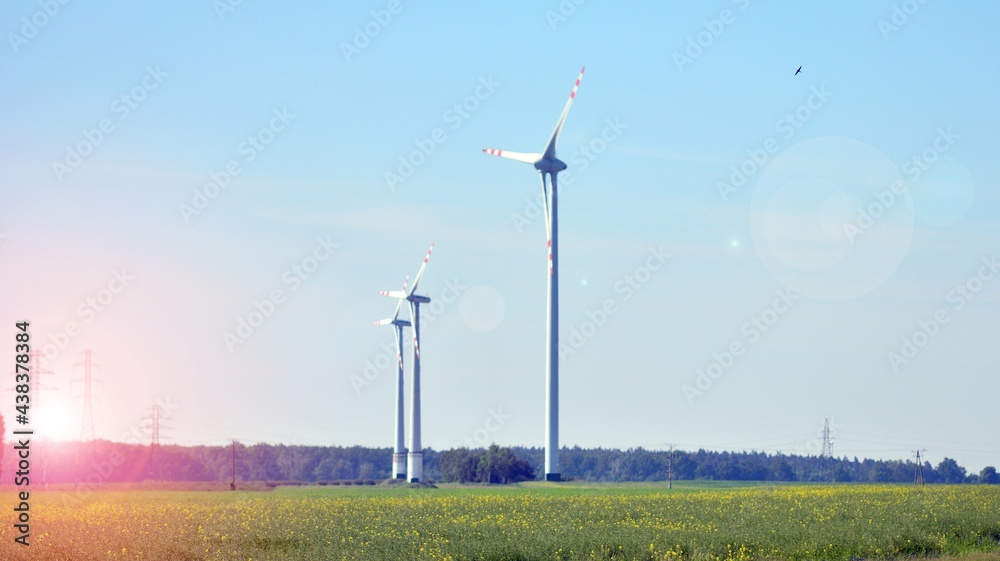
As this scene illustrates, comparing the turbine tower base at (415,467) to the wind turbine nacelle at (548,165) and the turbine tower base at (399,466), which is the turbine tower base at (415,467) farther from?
the wind turbine nacelle at (548,165)

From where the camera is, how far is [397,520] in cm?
4841

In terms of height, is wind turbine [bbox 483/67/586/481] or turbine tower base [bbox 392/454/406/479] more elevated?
wind turbine [bbox 483/67/586/481]

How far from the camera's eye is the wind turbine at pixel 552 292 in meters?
85.9

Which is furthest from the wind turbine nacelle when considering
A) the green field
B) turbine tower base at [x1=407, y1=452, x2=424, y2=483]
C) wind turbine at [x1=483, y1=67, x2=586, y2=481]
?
turbine tower base at [x1=407, y1=452, x2=424, y2=483]

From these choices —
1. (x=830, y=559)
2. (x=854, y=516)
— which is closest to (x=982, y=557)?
(x=830, y=559)

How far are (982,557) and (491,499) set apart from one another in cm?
3014

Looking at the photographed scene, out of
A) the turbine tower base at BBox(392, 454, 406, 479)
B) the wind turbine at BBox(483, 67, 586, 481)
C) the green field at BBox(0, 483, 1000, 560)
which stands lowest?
the turbine tower base at BBox(392, 454, 406, 479)

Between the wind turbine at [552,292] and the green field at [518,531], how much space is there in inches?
1051

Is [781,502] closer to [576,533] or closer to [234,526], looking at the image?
[576,533]

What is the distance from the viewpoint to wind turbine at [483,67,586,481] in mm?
85875

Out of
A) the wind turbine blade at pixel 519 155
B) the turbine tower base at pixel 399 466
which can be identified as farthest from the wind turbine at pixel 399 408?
the wind turbine blade at pixel 519 155

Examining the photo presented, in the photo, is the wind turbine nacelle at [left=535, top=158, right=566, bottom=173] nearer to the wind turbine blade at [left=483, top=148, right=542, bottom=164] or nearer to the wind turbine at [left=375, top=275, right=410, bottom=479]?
the wind turbine blade at [left=483, top=148, right=542, bottom=164]

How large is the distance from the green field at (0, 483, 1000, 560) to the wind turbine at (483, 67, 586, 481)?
26.7 metres

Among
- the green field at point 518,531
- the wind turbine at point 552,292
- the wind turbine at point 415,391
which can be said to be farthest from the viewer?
the wind turbine at point 415,391
